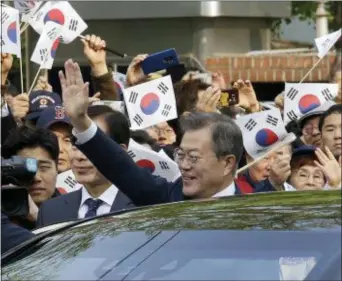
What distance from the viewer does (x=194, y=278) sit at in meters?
3.64

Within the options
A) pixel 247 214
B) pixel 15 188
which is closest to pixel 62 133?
pixel 15 188

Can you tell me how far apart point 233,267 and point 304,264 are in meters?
0.19

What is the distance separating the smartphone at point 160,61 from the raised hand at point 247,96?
0.49 meters

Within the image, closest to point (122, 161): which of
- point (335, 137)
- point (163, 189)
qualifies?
point (163, 189)

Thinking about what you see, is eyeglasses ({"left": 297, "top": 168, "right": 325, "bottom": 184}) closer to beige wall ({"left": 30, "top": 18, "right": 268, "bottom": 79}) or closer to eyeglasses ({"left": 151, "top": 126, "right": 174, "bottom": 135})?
eyeglasses ({"left": 151, "top": 126, "right": 174, "bottom": 135})

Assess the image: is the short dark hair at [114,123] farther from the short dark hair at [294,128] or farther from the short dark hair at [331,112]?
the short dark hair at [294,128]

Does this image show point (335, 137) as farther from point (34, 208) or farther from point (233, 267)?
point (233, 267)

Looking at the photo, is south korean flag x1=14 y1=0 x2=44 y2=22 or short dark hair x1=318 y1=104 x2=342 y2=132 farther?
south korean flag x1=14 y1=0 x2=44 y2=22

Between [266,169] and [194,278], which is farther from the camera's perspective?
[266,169]

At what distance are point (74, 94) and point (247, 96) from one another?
12.8 feet

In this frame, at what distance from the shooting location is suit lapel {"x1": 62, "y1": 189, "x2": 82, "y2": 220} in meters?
6.49

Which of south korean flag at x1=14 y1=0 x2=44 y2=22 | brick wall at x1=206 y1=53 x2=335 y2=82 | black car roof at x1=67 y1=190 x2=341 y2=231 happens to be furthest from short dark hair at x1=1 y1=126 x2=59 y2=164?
brick wall at x1=206 y1=53 x2=335 y2=82

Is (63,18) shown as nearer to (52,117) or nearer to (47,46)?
(47,46)

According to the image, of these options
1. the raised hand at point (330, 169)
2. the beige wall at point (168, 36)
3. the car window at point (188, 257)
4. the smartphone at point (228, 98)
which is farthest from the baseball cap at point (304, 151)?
the beige wall at point (168, 36)
